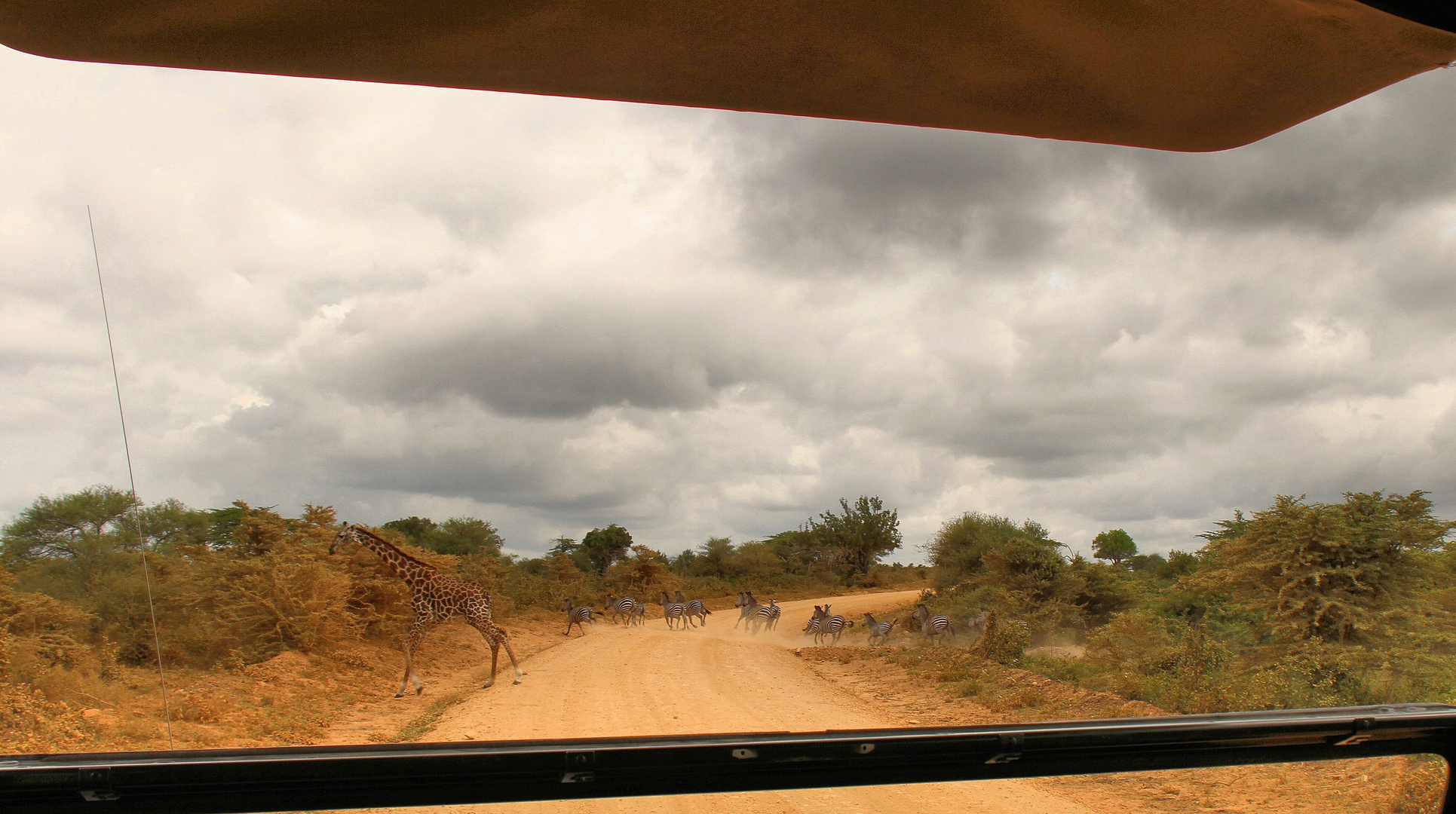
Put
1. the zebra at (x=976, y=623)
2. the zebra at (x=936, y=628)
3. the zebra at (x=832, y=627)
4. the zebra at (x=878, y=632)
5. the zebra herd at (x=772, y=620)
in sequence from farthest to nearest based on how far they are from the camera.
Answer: the zebra at (x=832, y=627), the zebra at (x=878, y=632), the zebra herd at (x=772, y=620), the zebra at (x=936, y=628), the zebra at (x=976, y=623)

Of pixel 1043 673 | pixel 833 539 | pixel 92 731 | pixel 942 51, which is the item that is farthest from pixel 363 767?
pixel 833 539

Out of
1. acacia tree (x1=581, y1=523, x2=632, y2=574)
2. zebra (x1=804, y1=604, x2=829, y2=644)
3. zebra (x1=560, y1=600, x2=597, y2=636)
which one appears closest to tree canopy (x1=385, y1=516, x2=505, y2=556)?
zebra (x1=560, y1=600, x2=597, y2=636)

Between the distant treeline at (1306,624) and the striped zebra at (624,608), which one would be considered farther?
the striped zebra at (624,608)

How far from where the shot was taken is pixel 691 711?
616 cm

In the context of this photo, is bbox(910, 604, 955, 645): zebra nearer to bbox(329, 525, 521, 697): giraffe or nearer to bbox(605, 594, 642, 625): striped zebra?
bbox(329, 525, 521, 697): giraffe

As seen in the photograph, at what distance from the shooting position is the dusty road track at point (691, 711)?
1.12m

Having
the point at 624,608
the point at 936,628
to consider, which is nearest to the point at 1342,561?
the point at 936,628

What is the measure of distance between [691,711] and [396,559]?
498cm

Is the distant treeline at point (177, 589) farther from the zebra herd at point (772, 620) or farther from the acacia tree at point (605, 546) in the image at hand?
the acacia tree at point (605, 546)

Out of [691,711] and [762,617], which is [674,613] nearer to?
[762,617]

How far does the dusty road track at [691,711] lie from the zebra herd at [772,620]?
34.6 inches

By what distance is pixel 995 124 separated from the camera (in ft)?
4.18

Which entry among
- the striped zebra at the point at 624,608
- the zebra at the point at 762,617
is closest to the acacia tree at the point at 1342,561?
the zebra at the point at 762,617

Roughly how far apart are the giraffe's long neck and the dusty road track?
1.85 metres
